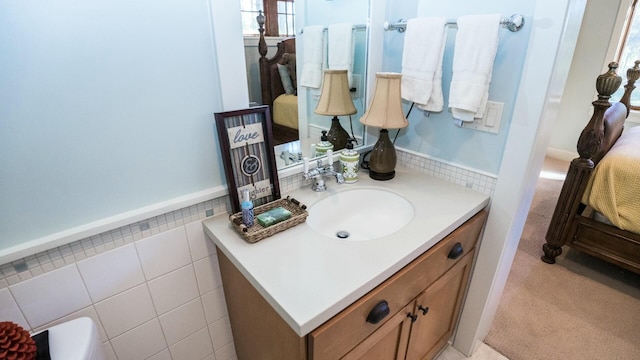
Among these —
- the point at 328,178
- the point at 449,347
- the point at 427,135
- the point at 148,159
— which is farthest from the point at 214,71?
the point at 449,347

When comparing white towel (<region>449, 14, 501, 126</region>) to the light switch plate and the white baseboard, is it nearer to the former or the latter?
the light switch plate

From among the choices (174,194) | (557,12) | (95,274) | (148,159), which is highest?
(557,12)

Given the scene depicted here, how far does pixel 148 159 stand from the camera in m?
0.91

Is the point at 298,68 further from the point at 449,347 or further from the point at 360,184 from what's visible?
the point at 449,347

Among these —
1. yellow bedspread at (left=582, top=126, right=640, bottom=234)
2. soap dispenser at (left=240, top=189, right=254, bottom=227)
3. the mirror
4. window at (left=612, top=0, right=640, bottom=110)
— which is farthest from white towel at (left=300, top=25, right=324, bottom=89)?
window at (left=612, top=0, right=640, bottom=110)

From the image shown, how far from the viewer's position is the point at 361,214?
1348mm

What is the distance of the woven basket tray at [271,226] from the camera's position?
3.18ft

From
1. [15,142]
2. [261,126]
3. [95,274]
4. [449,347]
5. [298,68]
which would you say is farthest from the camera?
[449,347]

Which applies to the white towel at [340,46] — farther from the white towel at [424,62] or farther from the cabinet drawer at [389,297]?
the cabinet drawer at [389,297]

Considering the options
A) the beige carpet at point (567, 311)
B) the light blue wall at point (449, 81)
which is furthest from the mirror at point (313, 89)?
the beige carpet at point (567, 311)

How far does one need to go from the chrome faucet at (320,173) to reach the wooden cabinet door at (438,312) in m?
0.56

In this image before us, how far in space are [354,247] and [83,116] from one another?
0.81m

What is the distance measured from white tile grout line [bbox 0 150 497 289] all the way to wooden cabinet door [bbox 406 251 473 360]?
0.33 metres

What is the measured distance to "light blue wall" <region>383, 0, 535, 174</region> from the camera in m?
1.09
